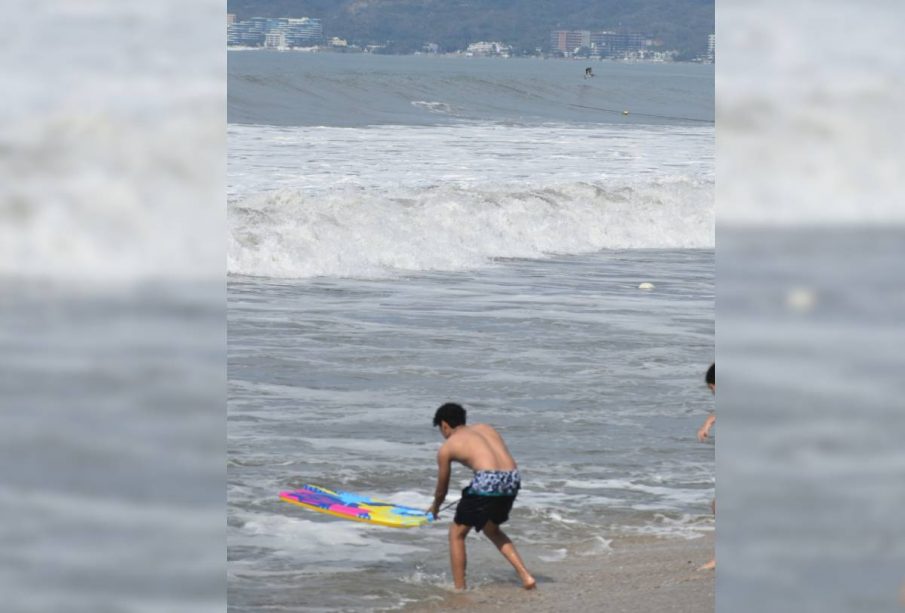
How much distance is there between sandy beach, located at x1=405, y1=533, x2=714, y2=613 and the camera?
223 inches

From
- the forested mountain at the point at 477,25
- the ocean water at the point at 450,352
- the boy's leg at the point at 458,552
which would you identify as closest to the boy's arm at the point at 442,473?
the boy's leg at the point at 458,552

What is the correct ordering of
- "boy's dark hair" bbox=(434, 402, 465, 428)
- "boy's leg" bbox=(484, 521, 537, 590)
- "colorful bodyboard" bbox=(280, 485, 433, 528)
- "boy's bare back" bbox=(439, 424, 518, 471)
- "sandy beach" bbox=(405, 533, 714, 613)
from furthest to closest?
"colorful bodyboard" bbox=(280, 485, 433, 528), "boy's dark hair" bbox=(434, 402, 465, 428), "boy's bare back" bbox=(439, 424, 518, 471), "boy's leg" bbox=(484, 521, 537, 590), "sandy beach" bbox=(405, 533, 714, 613)

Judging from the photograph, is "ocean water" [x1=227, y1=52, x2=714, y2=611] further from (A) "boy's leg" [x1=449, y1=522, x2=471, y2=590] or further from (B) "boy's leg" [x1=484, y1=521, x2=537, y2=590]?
(B) "boy's leg" [x1=484, y1=521, x2=537, y2=590]

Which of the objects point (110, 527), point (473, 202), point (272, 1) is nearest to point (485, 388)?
point (110, 527)

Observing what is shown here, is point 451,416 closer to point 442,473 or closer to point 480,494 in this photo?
point 442,473

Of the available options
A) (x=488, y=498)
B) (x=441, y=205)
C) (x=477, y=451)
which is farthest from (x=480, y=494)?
(x=441, y=205)

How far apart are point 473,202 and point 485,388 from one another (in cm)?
1189

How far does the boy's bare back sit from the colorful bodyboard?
1.62 ft

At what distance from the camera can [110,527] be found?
1.61 meters

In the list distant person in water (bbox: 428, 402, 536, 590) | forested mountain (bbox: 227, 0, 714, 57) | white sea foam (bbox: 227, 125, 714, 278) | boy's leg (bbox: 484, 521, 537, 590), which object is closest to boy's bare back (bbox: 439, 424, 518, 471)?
distant person in water (bbox: 428, 402, 536, 590)

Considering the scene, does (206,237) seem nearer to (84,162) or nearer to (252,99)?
(84,162)

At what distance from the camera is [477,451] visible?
20.4ft

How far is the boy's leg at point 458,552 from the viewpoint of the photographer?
614cm

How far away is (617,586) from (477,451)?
32.9 inches
